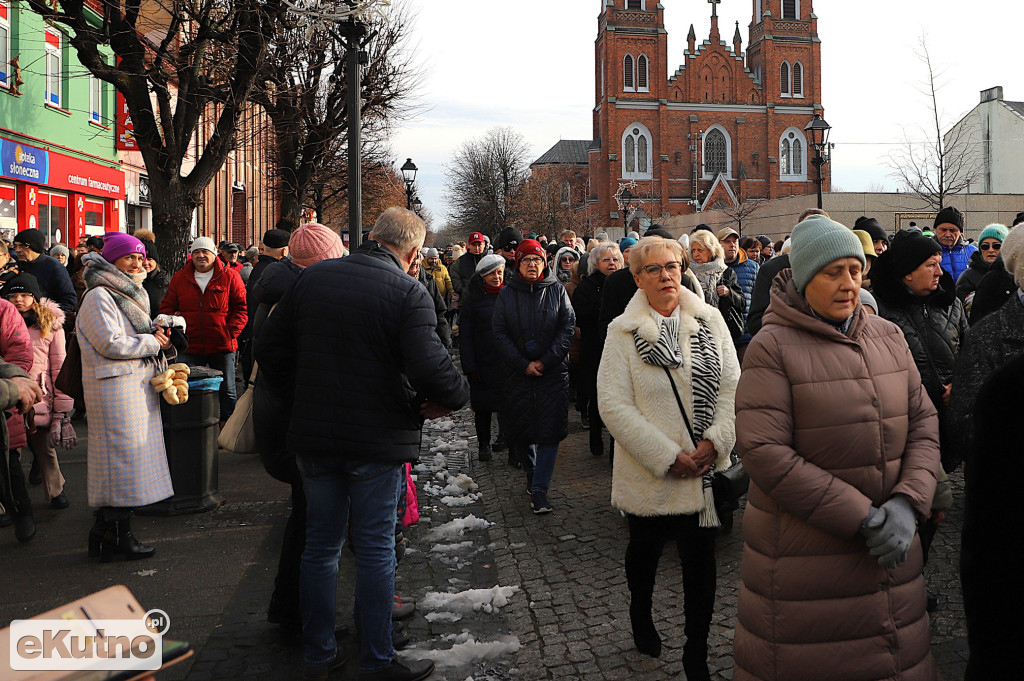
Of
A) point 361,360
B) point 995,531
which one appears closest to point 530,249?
point 361,360

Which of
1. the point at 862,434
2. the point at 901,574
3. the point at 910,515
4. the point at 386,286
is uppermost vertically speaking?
the point at 386,286

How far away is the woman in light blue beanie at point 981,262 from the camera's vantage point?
25.1 ft

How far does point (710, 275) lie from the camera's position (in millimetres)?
7453

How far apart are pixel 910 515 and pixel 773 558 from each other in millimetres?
456

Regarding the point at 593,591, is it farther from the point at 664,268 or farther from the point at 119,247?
the point at 119,247

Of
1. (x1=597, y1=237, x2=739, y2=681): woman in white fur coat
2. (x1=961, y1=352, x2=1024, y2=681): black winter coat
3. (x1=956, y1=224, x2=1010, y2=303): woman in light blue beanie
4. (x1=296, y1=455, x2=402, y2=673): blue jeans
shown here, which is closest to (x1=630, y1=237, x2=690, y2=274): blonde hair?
(x1=597, y1=237, x2=739, y2=681): woman in white fur coat

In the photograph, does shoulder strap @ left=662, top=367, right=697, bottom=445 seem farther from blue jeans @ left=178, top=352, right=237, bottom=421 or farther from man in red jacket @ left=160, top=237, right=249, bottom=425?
man in red jacket @ left=160, top=237, right=249, bottom=425

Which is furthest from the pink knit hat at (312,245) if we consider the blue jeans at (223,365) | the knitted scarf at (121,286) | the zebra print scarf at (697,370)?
the blue jeans at (223,365)

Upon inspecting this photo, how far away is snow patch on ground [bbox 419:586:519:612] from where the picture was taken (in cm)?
483

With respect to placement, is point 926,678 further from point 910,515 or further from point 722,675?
point 722,675

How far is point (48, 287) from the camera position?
31.3 feet

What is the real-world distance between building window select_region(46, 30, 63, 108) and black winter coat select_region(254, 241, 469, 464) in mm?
18468

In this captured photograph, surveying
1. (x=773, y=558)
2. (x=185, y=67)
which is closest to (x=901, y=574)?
(x=773, y=558)

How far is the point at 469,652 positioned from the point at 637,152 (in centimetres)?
7734
